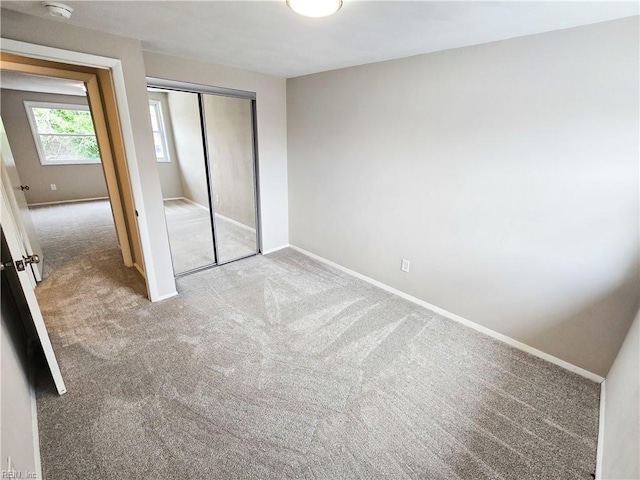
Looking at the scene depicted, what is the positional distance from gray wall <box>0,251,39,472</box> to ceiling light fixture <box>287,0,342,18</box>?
215 centimetres

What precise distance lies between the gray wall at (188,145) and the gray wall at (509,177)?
191 cm

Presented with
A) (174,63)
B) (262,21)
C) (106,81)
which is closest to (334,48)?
(262,21)

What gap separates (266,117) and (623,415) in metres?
3.78

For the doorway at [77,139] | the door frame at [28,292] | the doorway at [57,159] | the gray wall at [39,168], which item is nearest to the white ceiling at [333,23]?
the doorway at [77,139]

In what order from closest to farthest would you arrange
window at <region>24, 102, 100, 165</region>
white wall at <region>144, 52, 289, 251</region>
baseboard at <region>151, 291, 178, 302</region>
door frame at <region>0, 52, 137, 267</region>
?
door frame at <region>0, 52, 137, 267</region> → white wall at <region>144, 52, 289, 251</region> → baseboard at <region>151, 291, 178, 302</region> → window at <region>24, 102, 100, 165</region>

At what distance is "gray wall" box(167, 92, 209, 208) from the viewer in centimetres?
390

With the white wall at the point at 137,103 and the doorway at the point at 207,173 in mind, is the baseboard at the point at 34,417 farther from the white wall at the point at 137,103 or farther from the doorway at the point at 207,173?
the doorway at the point at 207,173

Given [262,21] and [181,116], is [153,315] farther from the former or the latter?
[181,116]

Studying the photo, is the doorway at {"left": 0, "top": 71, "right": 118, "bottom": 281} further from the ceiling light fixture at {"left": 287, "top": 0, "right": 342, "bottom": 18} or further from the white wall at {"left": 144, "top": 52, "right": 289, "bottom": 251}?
the ceiling light fixture at {"left": 287, "top": 0, "right": 342, "bottom": 18}

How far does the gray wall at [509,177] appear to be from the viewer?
1.62m

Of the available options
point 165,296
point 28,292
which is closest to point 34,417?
point 28,292

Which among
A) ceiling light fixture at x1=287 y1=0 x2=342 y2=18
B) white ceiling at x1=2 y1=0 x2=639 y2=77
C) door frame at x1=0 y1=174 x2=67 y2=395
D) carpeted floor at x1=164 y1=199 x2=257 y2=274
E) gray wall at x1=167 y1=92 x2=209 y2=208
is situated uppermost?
white ceiling at x1=2 y1=0 x2=639 y2=77

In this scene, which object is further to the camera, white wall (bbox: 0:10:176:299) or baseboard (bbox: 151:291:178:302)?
baseboard (bbox: 151:291:178:302)

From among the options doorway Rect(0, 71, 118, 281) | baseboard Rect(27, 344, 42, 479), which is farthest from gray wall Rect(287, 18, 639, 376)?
doorway Rect(0, 71, 118, 281)
